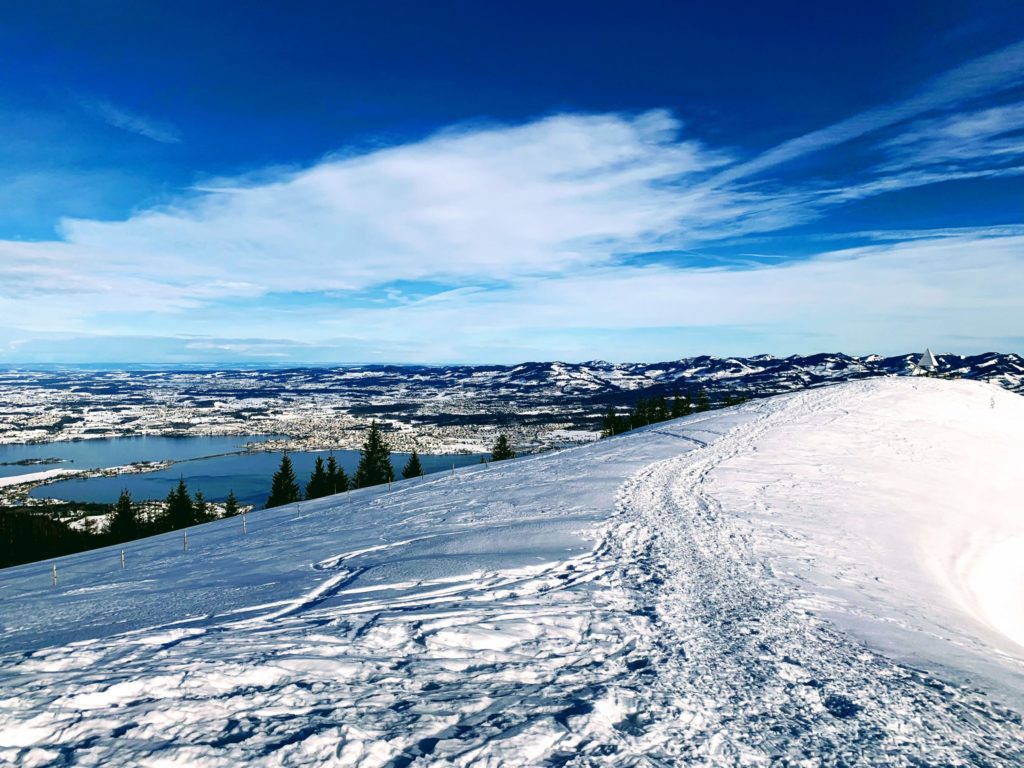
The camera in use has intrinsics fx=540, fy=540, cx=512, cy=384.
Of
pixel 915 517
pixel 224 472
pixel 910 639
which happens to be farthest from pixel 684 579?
pixel 224 472

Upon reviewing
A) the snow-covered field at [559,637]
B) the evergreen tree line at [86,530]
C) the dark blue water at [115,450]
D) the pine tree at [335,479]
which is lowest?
the dark blue water at [115,450]

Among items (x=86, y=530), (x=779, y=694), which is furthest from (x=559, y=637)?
(x=86, y=530)

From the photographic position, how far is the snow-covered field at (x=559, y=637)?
18.1 feet

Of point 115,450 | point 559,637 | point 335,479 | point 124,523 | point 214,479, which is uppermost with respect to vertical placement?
point 559,637

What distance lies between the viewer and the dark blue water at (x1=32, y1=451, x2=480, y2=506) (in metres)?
102

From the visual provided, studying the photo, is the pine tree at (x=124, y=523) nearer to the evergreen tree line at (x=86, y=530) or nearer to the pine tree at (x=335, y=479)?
the evergreen tree line at (x=86, y=530)

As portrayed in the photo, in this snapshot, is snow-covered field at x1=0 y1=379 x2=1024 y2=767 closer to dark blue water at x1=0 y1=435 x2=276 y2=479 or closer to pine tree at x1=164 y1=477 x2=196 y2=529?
pine tree at x1=164 y1=477 x2=196 y2=529

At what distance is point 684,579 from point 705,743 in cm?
606

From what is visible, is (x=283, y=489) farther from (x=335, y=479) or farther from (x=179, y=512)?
(x=179, y=512)

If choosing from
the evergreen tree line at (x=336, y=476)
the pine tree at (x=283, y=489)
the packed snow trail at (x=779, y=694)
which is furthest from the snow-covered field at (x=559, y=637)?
the evergreen tree line at (x=336, y=476)

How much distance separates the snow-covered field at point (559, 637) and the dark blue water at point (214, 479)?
8380 centimetres

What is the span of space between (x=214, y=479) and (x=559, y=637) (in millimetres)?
128345

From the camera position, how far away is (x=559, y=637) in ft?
27.6

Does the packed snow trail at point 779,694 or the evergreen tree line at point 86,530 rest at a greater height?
the packed snow trail at point 779,694
